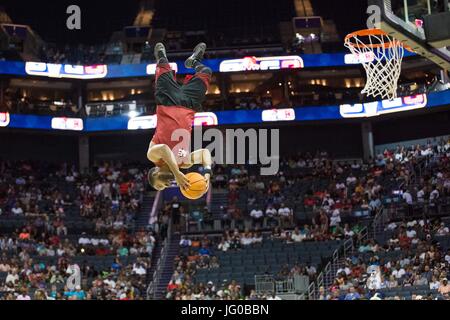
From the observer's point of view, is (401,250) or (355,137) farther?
(355,137)

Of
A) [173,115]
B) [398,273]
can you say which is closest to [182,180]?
[173,115]

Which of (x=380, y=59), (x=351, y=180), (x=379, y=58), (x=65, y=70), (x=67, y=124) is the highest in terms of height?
(x=65, y=70)

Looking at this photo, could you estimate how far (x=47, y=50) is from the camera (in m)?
45.0

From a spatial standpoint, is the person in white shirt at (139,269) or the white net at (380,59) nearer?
the white net at (380,59)

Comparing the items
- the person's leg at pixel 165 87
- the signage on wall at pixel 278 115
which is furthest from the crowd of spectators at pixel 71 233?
the person's leg at pixel 165 87

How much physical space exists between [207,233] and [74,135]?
39.4 ft

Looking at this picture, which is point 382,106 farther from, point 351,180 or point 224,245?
point 224,245

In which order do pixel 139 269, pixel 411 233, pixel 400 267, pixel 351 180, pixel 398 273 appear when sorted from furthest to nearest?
1. pixel 351 180
2. pixel 139 269
3. pixel 411 233
4. pixel 400 267
5. pixel 398 273

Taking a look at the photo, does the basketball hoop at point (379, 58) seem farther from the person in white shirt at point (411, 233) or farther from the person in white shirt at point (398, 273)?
the person in white shirt at point (411, 233)

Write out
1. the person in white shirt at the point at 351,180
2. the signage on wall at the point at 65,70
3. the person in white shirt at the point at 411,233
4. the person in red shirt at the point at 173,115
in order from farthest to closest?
1. the signage on wall at the point at 65,70
2. the person in white shirt at the point at 351,180
3. the person in white shirt at the point at 411,233
4. the person in red shirt at the point at 173,115

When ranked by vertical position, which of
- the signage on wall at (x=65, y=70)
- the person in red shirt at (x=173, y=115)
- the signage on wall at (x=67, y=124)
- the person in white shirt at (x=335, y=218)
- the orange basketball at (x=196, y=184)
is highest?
the signage on wall at (x=65, y=70)
